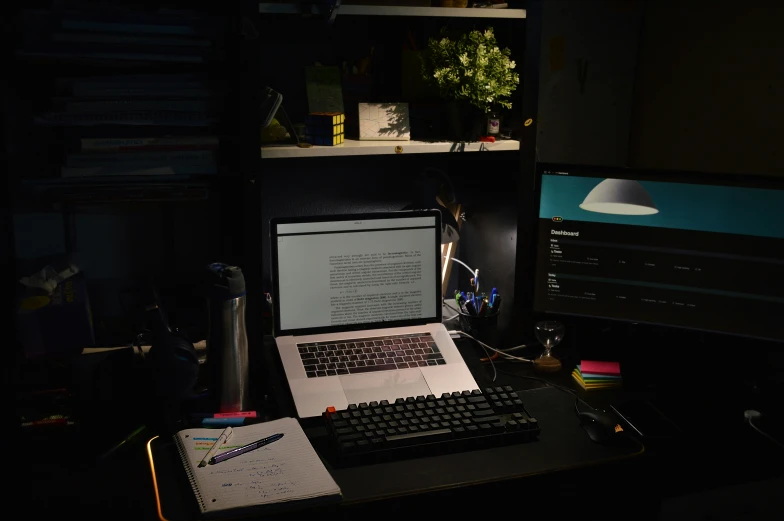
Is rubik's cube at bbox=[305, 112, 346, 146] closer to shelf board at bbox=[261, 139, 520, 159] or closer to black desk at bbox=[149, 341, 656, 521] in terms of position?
shelf board at bbox=[261, 139, 520, 159]

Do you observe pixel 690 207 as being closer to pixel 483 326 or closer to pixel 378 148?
pixel 483 326

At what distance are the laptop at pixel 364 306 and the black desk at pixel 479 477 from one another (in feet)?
0.74

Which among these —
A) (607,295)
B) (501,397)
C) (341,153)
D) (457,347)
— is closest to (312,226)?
(341,153)

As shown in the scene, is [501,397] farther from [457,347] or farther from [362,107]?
[362,107]

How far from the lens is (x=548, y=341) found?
6.11 feet

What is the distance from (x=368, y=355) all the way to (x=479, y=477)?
19.0 inches

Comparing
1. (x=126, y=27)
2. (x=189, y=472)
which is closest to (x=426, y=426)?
(x=189, y=472)

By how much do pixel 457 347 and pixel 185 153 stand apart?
2.64 feet

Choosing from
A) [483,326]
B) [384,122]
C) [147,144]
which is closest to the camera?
[147,144]

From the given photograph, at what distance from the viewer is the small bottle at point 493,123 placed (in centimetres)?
188

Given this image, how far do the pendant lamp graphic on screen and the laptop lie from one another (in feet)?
1.24

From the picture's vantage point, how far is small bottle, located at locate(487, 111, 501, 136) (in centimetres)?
188

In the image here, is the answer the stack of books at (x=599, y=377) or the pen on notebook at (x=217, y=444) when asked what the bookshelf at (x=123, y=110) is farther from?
the stack of books at (x=599, y=377)

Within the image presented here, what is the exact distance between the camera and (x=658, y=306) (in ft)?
5.77
